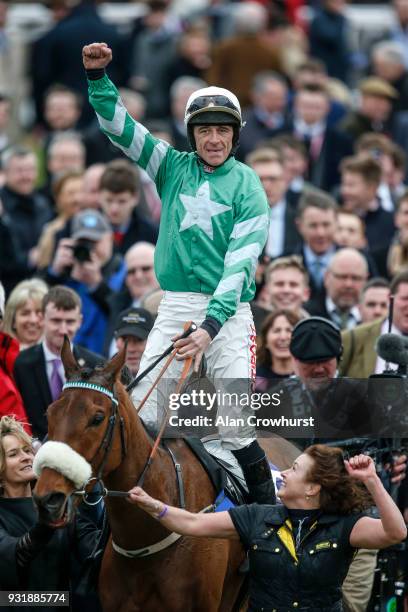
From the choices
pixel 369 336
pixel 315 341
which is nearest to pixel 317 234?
pixel 369 336

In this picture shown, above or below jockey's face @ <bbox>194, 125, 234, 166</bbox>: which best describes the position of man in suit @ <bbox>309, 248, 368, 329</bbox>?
above

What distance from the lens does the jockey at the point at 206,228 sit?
339 inches

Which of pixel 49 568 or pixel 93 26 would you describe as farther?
pixel 93 26

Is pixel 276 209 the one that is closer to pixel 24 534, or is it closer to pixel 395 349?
pixel 395 349

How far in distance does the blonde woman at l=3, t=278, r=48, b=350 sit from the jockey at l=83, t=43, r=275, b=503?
3034 mm

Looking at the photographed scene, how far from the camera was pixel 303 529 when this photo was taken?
8.01m

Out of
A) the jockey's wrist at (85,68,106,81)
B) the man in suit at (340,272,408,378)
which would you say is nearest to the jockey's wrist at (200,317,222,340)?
the jockey's wrist at (85,68,106,81)

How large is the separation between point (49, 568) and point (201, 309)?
1656 mm

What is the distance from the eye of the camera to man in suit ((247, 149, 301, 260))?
14422 mm

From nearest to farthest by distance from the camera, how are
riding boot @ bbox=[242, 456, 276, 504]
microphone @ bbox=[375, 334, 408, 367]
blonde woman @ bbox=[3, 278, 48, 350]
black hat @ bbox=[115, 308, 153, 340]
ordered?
riding boot @ bbox=[242, 456, 276, 504], microphone @ bbox=[375, 334, 408, 367], black hat @ bbox=[115, 308, 153, 340], blonde woman @ bbox=[3, 278, 48, 350]

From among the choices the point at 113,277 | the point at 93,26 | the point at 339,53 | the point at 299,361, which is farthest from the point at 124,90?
the point at 299,361

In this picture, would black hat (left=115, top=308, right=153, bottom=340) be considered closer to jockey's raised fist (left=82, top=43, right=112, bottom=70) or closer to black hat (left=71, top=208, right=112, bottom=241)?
black hat (left=71, top=208, right=112, bottom=241)

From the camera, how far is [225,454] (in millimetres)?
9016

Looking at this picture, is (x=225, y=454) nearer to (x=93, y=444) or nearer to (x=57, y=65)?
(x=93, y=444)
